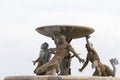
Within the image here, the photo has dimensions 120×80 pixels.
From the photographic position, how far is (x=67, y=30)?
1488 centimetres

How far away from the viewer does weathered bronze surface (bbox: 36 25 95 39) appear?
14680 mm

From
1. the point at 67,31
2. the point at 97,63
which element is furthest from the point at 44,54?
the point at 97,63

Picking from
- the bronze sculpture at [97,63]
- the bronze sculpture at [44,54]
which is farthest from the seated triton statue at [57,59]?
the bronze sculpture at [97,63]

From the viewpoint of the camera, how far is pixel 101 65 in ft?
48.1

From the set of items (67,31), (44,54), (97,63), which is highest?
(67,31)

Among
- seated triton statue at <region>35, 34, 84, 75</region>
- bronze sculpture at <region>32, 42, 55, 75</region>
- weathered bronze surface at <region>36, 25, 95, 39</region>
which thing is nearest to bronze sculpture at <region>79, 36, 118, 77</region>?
weathered bronze surface at <region>36, 25, 95, 39</region>

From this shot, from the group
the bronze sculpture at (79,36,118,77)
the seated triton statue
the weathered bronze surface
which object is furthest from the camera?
the weathered bronze surface

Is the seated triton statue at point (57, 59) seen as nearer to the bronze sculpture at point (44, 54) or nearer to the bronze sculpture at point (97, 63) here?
the bronze sculpture at point (44, 54)

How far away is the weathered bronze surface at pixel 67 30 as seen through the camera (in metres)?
14.7

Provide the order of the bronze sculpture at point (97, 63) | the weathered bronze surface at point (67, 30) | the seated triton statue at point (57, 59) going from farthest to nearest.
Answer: the weathered bronze surface at point (67, 30), the bronze sculpture at point (97, 63), the seated triton statue at point (57, 59)

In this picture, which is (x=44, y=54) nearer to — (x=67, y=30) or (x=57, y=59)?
(x=67, y=30)

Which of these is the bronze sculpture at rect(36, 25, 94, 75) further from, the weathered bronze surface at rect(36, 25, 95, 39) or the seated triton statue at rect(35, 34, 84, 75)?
the seated triton statue at rect(35, 34, 84, 75)

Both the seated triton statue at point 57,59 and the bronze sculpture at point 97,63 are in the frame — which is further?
the bronze sculpture at point 97,63

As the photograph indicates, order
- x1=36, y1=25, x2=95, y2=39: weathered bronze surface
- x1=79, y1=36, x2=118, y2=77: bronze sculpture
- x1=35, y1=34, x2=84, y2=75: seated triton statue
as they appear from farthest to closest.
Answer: x1=36, y1=25, x2=95, y2=39: weathered bronze surface, x1=79, y1=36, x2=118, y2=77: bronze sculpture, x1=35, y1=34, x2=84, y2=75: seated triton statue
